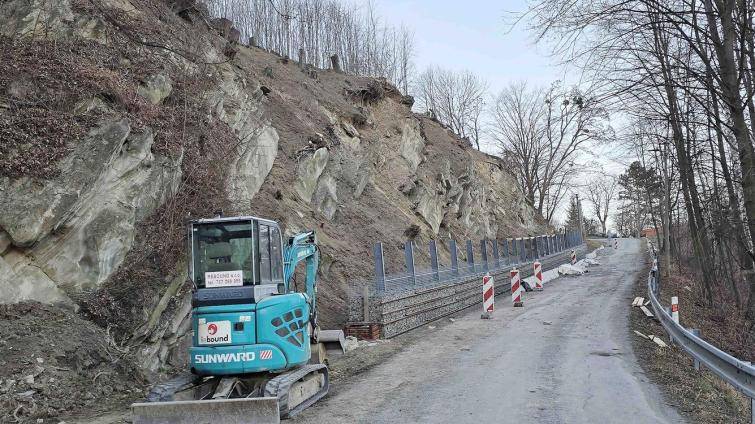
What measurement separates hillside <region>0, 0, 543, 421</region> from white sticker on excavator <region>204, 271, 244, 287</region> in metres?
2.42

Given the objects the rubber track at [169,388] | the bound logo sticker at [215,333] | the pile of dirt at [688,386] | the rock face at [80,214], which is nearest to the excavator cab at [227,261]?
the bound logo sticker at [215,333]

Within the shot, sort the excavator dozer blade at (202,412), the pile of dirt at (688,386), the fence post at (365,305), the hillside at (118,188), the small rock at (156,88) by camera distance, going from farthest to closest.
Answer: the fence post at (365,305) < the small rock at (156,88) < the hillside at (118,188) < the pile of dirt at (688,386) < the excavator dozer blade at (202,412)

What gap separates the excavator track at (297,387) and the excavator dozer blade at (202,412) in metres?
0.37

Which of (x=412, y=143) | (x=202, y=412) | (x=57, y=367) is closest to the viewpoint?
(x=202, y=412)

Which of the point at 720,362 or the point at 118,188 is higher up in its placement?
the point at 118,188

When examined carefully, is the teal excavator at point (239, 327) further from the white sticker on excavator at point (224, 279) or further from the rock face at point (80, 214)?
the rock face at point (80, 214)

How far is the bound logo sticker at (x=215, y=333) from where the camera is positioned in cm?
749

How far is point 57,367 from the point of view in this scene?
7887mm

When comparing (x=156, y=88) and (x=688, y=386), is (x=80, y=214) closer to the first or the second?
(x=156, y=88)

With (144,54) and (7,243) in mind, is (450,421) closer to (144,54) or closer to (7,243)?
(7,243)

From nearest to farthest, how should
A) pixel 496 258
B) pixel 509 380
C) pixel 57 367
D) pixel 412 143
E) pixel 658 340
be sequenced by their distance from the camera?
pixel 57 367 → pixel 509 380 → pixel 658 340 → pixel 496 258 → pixel 412 143

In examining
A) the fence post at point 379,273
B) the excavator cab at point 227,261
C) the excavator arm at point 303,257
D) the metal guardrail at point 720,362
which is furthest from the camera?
the fence post at point 379,273

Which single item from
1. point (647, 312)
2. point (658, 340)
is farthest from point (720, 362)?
point (647, 312)

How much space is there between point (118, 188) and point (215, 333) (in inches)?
169
